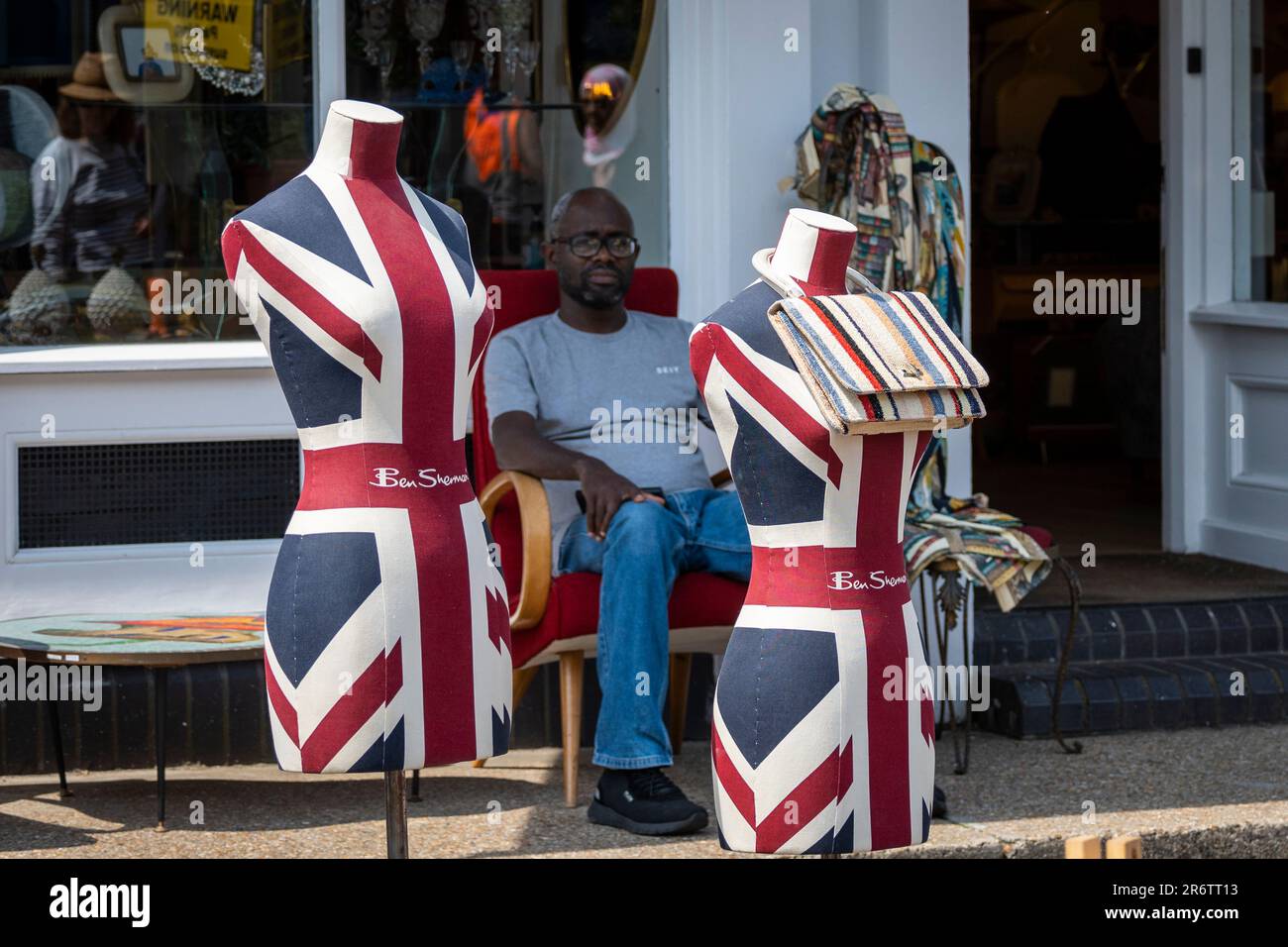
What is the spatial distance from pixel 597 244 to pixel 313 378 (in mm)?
1570

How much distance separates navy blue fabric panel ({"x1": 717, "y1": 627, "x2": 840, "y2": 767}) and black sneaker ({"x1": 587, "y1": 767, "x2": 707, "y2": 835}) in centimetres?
112

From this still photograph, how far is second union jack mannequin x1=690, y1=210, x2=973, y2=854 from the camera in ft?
8.59

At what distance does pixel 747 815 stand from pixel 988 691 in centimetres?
216

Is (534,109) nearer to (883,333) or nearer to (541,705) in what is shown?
(541,705)

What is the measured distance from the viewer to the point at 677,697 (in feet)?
14.8

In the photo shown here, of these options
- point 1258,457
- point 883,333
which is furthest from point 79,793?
point 1258,457

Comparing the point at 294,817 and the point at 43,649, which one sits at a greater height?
the point at 43,649

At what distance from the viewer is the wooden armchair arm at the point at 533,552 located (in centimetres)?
391

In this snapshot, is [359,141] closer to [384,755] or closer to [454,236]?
[454,236]

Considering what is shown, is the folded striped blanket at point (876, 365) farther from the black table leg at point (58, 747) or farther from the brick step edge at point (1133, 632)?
the brick step edge at point (1133, 632)

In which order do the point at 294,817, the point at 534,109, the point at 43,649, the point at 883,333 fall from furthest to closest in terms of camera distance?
the point at 534,109, the point at 294,817, the point at 43,649, the point at 883,333

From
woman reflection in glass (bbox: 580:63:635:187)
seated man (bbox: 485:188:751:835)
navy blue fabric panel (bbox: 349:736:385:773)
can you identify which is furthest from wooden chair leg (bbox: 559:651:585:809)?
woman reflection in glass (bbox: 580:63:635:187)

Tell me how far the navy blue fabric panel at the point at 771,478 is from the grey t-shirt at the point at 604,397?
1.45 metres

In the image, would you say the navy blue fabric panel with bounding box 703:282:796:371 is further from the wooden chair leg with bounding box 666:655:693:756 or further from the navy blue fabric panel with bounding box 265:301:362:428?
the wooden chair leg with bounding box 666:655:693:756
